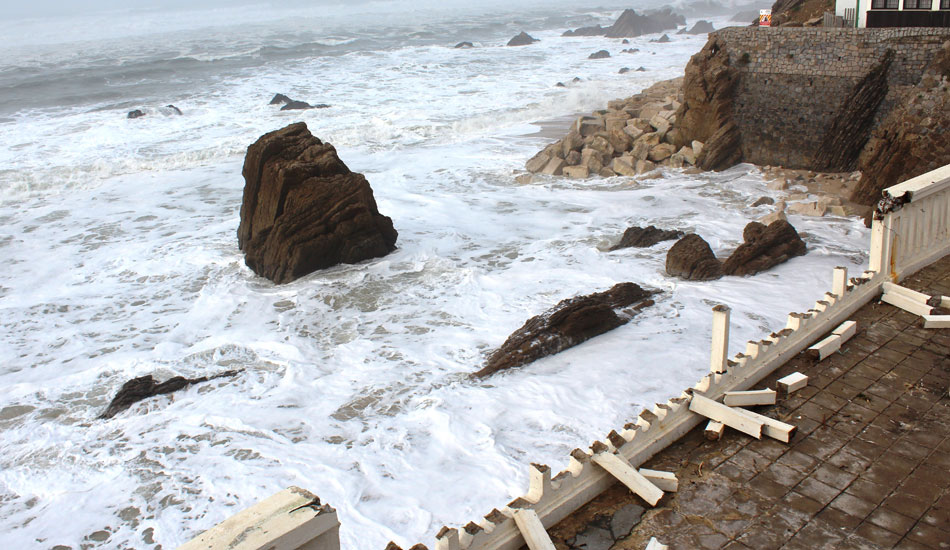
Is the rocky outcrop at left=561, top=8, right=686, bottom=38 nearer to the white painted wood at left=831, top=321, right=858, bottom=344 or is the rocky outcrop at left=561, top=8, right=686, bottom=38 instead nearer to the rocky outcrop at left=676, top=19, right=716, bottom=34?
the rocky outcrop at left=676, top=19, right=716, bottom=34

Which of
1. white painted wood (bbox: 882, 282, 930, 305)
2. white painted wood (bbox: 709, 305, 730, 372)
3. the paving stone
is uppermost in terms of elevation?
white painted wood (bbox: 709, 305, 730, 372)

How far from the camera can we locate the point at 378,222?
48.6ft

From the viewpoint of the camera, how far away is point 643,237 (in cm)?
1451

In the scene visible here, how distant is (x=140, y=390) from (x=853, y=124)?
1516 cm

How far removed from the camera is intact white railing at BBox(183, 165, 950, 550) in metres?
4.33

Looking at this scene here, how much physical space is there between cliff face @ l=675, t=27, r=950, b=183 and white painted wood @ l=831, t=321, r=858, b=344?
34.3ft

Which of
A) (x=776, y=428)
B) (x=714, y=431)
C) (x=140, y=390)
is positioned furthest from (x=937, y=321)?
(x=140, y=390)

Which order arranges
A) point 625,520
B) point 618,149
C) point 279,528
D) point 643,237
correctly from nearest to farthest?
point 279,528, point 625,520, point 643,237, point 618,149

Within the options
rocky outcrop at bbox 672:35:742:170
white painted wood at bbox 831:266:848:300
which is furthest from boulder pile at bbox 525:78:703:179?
white painted wood at bbox 831:266:848:300

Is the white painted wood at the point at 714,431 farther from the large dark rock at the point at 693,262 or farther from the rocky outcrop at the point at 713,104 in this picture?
the rocky outcrop at the point at 713,104

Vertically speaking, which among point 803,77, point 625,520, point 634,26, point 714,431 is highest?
point 634,26

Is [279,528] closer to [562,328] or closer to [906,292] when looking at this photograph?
[906,292]

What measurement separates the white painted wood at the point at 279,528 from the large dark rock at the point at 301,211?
34.8 feet

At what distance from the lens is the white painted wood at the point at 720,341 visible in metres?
5.71
